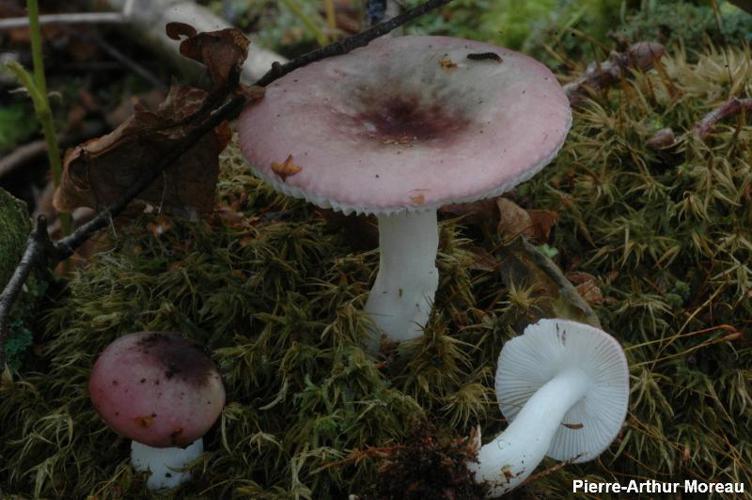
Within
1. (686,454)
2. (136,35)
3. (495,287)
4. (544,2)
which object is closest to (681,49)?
(544,2)

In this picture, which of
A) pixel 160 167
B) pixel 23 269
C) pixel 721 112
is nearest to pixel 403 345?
pixel 160 167

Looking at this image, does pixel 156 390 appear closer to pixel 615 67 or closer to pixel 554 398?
pixel 554 398

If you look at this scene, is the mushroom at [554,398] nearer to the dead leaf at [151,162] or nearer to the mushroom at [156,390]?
the mushroom at [156,390]

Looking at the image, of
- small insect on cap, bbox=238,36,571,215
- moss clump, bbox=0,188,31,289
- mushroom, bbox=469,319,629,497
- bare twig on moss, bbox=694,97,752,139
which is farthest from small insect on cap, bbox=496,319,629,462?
moss clump, bbox=0,188,31,289

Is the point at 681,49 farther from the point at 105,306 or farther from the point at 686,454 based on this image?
the point at 105,306

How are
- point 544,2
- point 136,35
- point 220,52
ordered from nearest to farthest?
point 220,52 < point 544,2 < point 136,35

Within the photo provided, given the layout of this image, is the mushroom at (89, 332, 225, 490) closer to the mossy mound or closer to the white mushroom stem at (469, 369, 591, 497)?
the mossy mound
